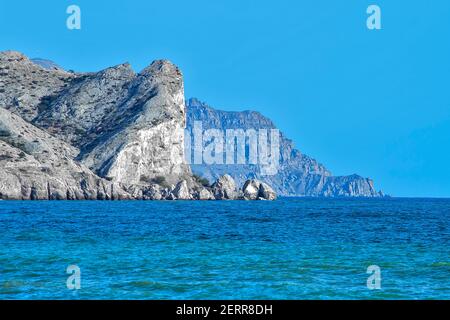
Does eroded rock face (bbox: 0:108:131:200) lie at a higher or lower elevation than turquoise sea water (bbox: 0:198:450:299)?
higher

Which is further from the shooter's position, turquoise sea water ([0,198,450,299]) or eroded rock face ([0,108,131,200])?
eroded rock face ([0,108,131,200])

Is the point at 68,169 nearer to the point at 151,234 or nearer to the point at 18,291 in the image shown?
the point at 151,234

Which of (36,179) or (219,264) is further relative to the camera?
(36,179)

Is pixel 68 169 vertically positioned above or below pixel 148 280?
above

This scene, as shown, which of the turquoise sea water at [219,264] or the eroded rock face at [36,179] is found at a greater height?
the eroded rock face at [36,179]

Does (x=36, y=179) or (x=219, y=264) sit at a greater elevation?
(x=36, y=179)

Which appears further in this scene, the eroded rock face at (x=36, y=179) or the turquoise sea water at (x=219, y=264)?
the eroded rock face at (x=36, y=179)
